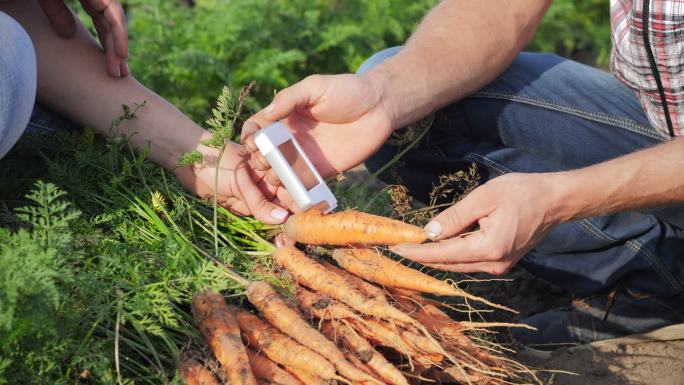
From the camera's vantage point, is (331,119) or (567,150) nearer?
(331,119)

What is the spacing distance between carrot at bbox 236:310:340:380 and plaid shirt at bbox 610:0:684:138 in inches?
54.0

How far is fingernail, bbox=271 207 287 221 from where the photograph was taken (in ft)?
7.48

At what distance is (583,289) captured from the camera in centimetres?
267

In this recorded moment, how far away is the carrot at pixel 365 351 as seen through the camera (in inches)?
75.3

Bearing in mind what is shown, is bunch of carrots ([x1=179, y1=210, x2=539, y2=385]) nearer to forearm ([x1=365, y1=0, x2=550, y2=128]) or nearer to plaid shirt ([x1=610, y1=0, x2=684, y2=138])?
forearm ([x1=365, y1=0, x2=550, y2=128])

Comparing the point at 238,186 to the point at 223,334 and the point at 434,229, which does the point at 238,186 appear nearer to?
the point at 223,334

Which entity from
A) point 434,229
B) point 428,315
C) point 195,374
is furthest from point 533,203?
point 195,374

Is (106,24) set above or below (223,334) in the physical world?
above

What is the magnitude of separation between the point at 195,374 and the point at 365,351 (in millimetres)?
462

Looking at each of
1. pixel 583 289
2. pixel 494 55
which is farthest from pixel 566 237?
pixel 494 55

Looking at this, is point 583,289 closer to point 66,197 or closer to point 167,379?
point 167,379

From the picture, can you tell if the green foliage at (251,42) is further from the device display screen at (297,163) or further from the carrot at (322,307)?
the carrot at (322,307)

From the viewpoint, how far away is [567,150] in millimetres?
2604

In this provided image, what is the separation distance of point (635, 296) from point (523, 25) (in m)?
1.08
